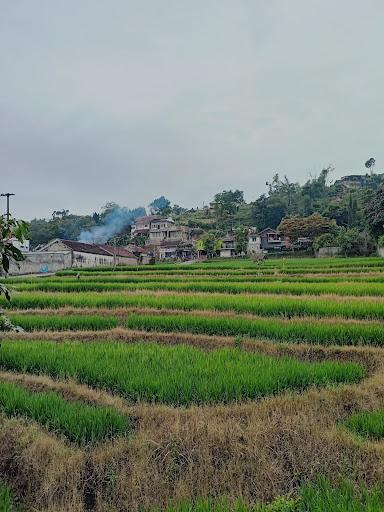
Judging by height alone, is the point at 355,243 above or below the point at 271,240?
below

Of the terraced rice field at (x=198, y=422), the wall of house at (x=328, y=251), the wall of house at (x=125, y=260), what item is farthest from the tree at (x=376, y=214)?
the terraced rice field at (x=198, y=422)

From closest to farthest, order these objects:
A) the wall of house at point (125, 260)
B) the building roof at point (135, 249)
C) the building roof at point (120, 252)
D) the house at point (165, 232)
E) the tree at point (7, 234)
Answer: the tree at point (7, 234) → the wall of house at point (125, 260) → the building roof at point (120, 252) → the building roof at point (135, 249) → the house at point (165, 232)

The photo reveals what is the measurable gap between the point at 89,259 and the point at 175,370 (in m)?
51.2

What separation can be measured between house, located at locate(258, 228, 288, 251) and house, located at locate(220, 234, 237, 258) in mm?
4495

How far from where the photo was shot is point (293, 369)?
6133 mm

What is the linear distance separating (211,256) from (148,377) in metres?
59.6

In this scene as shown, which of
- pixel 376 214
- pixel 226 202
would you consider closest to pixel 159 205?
pixel 226 202

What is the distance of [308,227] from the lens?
5622 cm

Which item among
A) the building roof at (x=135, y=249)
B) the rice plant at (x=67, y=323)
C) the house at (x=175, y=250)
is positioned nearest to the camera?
the rice plant at (x=67, y=323)

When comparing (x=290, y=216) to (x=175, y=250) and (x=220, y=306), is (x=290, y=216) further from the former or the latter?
(x=220, y=306)

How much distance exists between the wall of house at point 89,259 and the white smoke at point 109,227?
70.4 ft

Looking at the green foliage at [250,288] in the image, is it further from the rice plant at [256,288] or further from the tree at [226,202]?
the tree at [226,202]

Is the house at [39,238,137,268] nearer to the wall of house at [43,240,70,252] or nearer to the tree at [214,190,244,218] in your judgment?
the wall of house at [43,240,70,252]

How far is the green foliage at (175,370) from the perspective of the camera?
544cm
